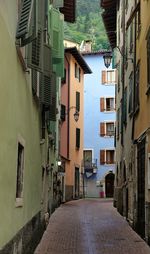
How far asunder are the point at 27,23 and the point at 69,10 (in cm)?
1988

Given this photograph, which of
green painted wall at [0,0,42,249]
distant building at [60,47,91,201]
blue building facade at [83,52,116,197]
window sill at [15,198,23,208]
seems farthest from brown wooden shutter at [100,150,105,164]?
window sill at [15,198,23,208]

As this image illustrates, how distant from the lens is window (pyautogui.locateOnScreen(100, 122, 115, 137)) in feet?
185

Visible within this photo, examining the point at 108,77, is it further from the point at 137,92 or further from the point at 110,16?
the point at 137,92

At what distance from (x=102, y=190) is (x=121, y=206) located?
3005 cm

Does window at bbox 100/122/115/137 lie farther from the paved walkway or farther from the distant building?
the paved walkway

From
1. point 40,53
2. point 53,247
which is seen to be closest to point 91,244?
point 53,247

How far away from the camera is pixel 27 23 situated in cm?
857

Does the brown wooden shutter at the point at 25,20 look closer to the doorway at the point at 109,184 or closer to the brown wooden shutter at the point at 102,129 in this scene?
the doorway at the point at 109,184

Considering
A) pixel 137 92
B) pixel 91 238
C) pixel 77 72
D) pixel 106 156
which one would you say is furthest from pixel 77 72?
pixel 91 238

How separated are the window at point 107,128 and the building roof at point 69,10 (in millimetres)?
28049

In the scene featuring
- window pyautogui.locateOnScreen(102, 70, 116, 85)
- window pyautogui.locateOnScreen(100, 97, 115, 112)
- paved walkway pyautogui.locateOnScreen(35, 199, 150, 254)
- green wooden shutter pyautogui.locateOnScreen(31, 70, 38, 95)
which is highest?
window pyautogui.locateOnScreen(102, 70, 116, 85)

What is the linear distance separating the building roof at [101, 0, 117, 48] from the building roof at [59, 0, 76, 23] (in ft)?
10.5

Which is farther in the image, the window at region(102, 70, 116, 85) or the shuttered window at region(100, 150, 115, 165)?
the window at region(102, 70, 116, 85)

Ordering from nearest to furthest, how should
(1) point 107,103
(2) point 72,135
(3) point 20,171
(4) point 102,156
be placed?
(3) point 20,171, (2) point 72,135, (4) point 102,156, (1) point 107,103
